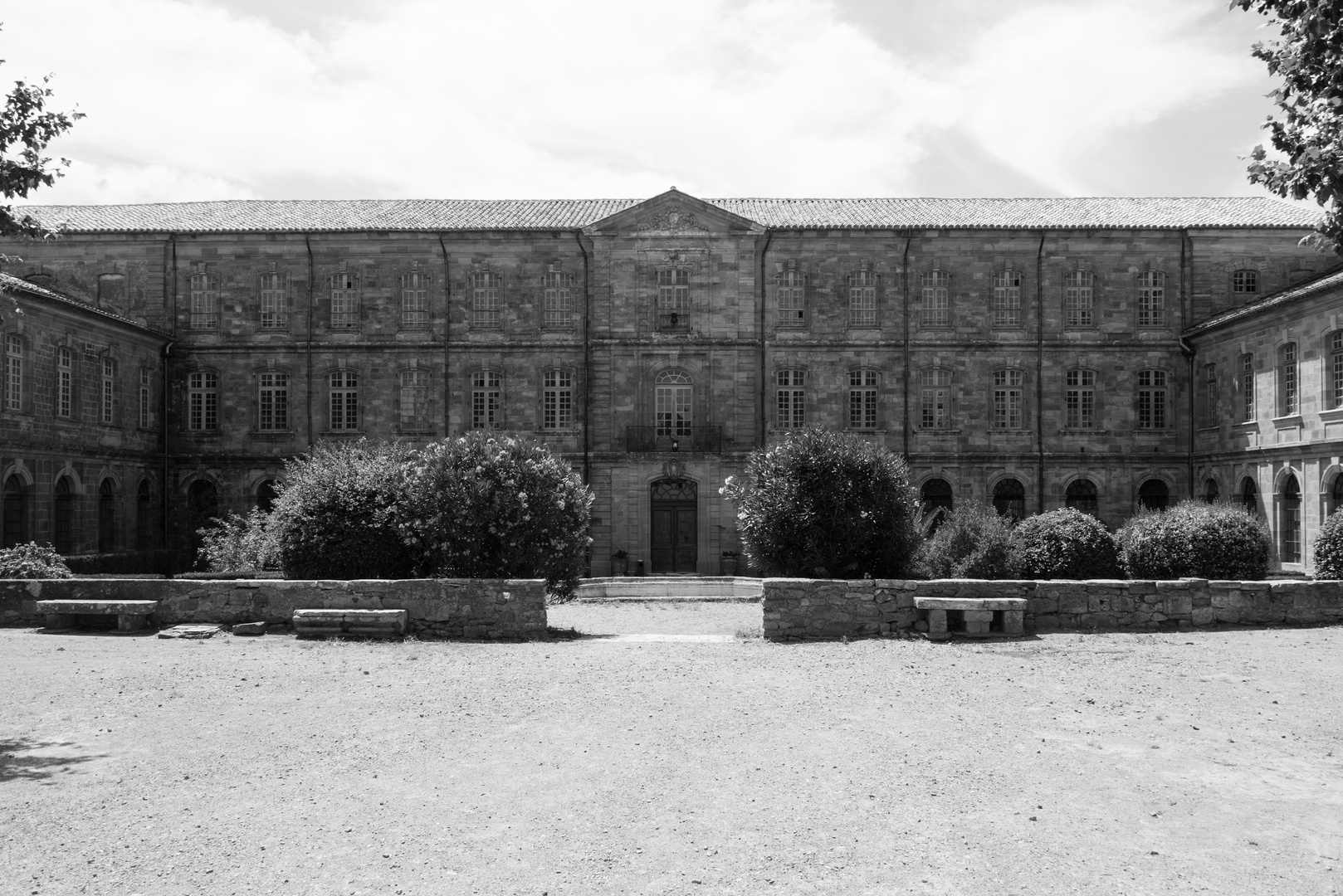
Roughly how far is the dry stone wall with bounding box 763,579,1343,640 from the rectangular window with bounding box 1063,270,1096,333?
17.4m

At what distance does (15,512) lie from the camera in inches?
995

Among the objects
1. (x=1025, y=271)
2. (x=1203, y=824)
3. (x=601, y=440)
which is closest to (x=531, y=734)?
(x=1203, y=824)

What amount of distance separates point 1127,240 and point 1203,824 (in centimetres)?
2850

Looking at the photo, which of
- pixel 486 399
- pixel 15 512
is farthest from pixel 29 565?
pixel 486 399

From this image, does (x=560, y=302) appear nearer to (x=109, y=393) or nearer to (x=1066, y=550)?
(x=109, y=393)

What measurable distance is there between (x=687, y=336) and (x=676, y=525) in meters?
5.80

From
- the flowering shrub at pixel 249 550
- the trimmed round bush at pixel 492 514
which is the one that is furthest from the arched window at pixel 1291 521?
the flowering shrub at pixel 249 550

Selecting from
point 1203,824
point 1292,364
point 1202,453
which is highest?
point 1292,364

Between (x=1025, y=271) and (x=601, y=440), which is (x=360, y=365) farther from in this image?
(x=1025, y=271)

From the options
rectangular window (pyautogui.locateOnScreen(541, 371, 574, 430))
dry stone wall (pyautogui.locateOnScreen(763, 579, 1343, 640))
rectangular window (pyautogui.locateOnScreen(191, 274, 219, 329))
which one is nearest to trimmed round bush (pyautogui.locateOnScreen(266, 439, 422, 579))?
dry stone wall (pyautogui.locateOnScreen(763, 579, 1343, 640))

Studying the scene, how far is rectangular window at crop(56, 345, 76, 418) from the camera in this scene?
88.9ft

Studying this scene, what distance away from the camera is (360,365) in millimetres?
32500

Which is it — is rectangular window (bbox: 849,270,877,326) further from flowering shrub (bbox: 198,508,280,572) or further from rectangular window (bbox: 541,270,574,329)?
flowering shrub (bbox: 198,508,280,572)

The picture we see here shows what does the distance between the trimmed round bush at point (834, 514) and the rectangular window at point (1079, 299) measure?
16496 mm
